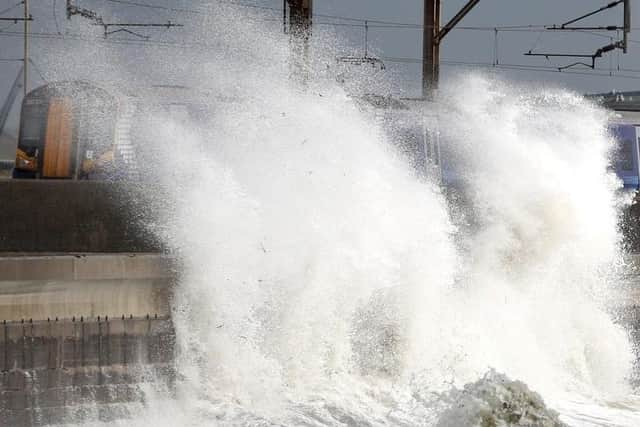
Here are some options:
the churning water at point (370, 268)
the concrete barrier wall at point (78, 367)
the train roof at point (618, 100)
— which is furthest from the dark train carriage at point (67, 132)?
the train roof at point (618, 100)

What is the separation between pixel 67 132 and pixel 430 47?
721 cm

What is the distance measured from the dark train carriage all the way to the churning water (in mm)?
1032

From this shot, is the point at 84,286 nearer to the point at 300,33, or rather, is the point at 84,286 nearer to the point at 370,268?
the point at 370,268

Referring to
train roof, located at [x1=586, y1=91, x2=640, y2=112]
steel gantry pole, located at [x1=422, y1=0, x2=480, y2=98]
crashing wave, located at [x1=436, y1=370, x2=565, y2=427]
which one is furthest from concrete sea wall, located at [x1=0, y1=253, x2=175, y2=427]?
train roof, located at [x1=586, y1=91, x2=640, y2=112]

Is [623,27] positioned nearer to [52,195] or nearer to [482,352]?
[482,352]

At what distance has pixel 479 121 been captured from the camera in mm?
14664

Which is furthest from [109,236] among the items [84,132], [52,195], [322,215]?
[84,132]

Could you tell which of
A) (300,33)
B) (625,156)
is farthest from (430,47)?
(625,156)

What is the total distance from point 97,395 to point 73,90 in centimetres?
656

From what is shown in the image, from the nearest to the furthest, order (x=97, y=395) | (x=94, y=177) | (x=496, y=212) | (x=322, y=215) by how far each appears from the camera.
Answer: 1. (x=97, y=395)
2. (x=322, y=215)
3. (x=496, y=212)
4. (x=94, y=177)

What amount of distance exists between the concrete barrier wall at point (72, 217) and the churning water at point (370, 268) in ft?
1.35

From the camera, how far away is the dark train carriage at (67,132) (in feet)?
47.3

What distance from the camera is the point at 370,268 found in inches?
422

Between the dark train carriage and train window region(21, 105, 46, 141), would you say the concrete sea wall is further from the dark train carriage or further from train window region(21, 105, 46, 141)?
train window region(21, 105, 46, 141)
